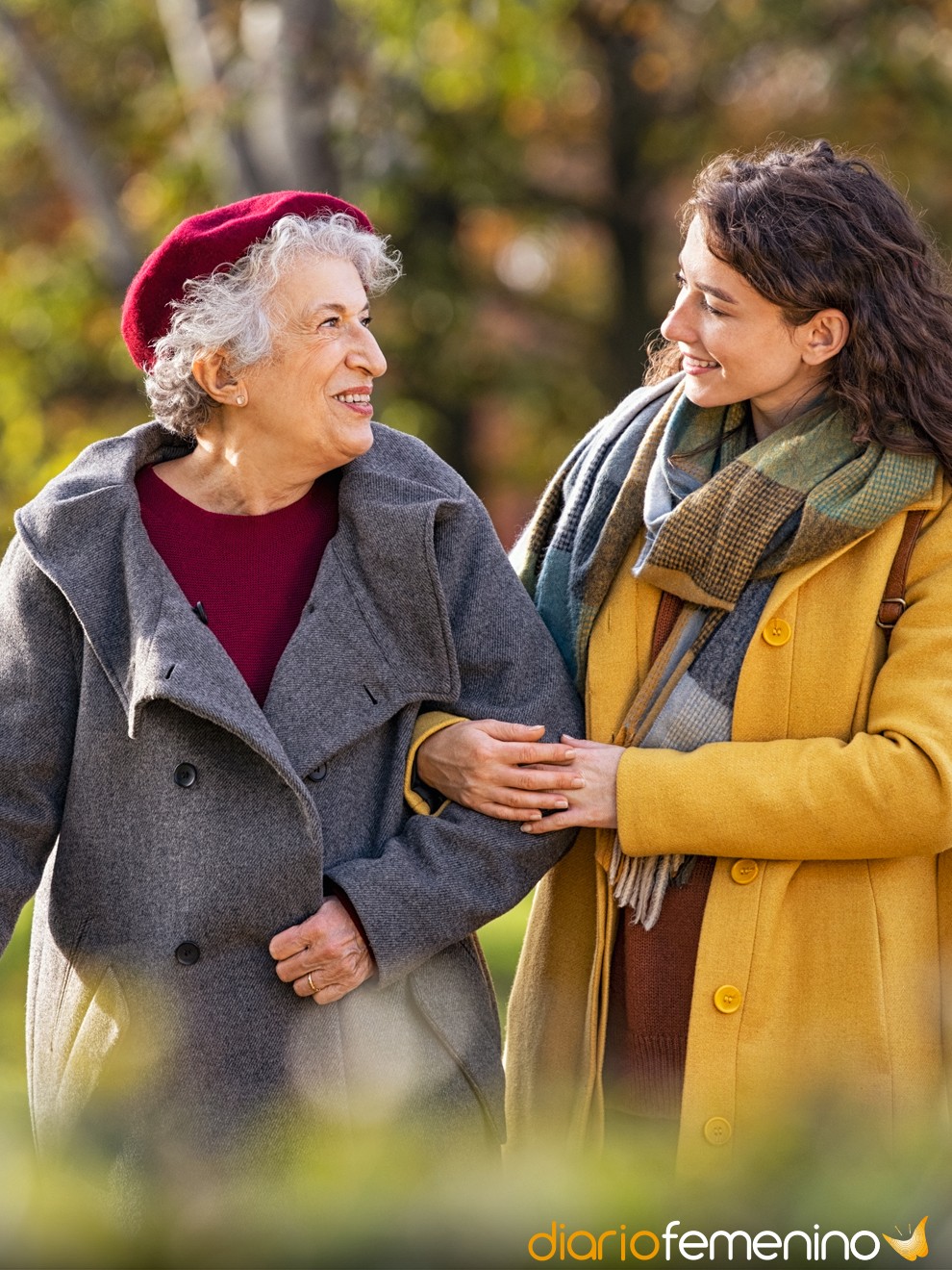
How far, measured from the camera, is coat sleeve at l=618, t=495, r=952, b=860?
2.25 m

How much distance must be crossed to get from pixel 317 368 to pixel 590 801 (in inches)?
32.6

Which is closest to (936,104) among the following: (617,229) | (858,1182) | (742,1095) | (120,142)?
(617,229)

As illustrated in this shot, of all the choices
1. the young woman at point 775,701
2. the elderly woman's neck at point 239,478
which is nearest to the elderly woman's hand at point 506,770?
the young woman at point 775,701

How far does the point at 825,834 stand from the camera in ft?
7.55

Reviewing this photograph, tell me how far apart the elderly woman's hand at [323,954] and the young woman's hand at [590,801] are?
0.33m

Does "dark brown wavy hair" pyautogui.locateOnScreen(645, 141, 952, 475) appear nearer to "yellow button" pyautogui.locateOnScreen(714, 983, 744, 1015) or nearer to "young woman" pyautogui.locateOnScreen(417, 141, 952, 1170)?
"young woman" pyautogui.locateOnScreen(417, 141, 952, 1170)

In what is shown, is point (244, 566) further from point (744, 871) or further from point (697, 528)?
point (744, 871)

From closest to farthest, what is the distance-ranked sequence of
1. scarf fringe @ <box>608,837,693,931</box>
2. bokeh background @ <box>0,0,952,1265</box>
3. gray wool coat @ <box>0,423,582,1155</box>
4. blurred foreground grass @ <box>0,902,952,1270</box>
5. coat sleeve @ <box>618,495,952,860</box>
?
blurred foreground grass @ <box>0,902,952,1270</box> < coat sleeve @ <box>618,495,952,860</box> < gray wool coat @ <box>0,423,582,1155</box> < scarf fringe @ <box>608,837,693,931</box> < bokeh background @ <box>0,0,952,1265</box>

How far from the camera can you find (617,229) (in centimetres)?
1297

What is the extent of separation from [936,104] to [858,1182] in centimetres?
992

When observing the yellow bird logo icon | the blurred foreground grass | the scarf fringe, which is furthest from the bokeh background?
the yellow bird logo icon

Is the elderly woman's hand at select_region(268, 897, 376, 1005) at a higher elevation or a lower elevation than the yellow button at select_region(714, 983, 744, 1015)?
higher

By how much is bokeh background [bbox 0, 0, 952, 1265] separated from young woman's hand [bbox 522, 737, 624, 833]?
10.6ft

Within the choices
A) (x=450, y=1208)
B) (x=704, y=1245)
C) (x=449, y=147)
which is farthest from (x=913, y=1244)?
(x=449, y=147)
